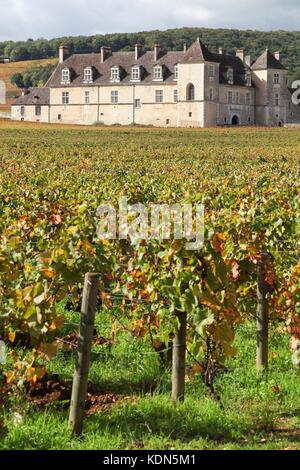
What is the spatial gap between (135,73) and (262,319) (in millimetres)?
96350

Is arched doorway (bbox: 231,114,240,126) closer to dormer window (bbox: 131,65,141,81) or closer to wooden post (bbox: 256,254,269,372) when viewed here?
dormer window (bbox: 131,65,141,81)

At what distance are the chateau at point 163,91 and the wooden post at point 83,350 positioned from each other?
9075 centimetres

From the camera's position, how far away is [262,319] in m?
8.04

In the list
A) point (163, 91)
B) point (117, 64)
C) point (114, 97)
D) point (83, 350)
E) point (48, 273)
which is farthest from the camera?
point (117, 64)

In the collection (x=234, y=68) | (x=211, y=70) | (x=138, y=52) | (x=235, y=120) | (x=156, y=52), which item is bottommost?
(x=235, y=120)

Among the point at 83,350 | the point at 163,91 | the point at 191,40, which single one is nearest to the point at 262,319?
the point at 83,350

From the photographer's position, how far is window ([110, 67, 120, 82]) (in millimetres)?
102125

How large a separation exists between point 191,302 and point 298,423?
1426mm

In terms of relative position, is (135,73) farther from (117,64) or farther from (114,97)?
(114,97)

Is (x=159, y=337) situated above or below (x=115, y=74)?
below

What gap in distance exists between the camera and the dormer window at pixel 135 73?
333 ft

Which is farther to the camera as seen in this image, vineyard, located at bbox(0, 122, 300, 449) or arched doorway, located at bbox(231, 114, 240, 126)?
arched doorway, located at bbox(231, 114, 240, 126)

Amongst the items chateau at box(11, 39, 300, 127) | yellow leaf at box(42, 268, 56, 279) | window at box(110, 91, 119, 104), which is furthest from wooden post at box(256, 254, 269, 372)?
window at box(110, 91, 119, 104)

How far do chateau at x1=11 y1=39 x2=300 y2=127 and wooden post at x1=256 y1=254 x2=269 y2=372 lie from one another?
292 ft
